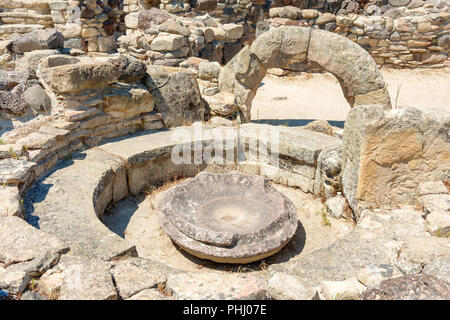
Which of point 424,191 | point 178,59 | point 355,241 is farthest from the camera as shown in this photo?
point 178,59

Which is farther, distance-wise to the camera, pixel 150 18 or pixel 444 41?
pixel 444 41

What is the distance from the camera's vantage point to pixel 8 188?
11.0ft

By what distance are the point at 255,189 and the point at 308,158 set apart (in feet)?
2.69

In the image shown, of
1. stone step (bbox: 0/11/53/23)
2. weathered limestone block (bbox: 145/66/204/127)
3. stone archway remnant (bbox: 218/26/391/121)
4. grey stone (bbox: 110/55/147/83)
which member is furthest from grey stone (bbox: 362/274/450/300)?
stone step (bbox: 0/11/53/23)

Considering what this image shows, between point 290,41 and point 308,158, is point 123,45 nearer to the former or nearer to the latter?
point 290,41

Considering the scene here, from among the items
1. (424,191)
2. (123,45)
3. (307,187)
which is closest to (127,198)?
(307,187)

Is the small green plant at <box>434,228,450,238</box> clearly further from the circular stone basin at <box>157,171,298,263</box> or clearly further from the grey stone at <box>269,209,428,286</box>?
the circular stone basin at <box>157,171,298,263</box>

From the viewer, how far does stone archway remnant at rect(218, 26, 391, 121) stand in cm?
561

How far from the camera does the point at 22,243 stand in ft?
8.77

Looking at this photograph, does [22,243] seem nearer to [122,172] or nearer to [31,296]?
[31,296]

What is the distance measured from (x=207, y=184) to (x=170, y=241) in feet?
2.98

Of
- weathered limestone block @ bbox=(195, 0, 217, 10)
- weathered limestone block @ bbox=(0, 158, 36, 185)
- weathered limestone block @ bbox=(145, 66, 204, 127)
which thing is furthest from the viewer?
weathered limestone block @ bbox=(195, 0, 217, 10)

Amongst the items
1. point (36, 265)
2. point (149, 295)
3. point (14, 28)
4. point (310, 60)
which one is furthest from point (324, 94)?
point (36, 265)

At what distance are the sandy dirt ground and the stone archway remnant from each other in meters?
1.51
